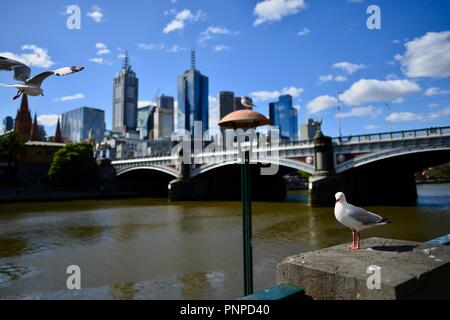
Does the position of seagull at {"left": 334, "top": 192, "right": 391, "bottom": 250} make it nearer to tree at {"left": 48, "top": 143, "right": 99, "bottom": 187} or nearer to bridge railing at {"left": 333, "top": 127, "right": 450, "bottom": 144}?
bridge railing at {"left": 333, "top": 127, "right": 450, "bottom": 144}

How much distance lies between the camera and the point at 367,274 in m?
3.18

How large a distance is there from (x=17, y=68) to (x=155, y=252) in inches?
442

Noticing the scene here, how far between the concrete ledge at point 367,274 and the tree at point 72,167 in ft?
194

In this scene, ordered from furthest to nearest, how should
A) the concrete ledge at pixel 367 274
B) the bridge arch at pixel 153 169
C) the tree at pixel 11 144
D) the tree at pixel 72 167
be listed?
the tree at pixel 72 167 < the tree at pixel 11 144 < the bridge arch at pixel 153 169 < the concrete ledge at pixel 367 274

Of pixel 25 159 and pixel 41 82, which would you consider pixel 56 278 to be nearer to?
pixel 41 82

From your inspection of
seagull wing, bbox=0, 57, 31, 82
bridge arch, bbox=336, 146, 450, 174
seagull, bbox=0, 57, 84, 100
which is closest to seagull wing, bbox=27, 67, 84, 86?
seagull, bbox=0, 57, 84, 100

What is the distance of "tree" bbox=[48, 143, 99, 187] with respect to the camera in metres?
55.2

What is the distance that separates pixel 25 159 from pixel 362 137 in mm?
66817

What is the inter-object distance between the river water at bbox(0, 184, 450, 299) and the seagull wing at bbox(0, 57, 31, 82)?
6266mm

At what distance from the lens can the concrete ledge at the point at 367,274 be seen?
3010 mm

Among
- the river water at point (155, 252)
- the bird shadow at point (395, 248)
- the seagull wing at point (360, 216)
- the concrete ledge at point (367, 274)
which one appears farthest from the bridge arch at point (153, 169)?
the concrete ledge at point (367, 274)

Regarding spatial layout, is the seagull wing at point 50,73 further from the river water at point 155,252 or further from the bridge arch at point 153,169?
the bridge arch at point 153,169

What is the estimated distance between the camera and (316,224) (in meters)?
21.7
